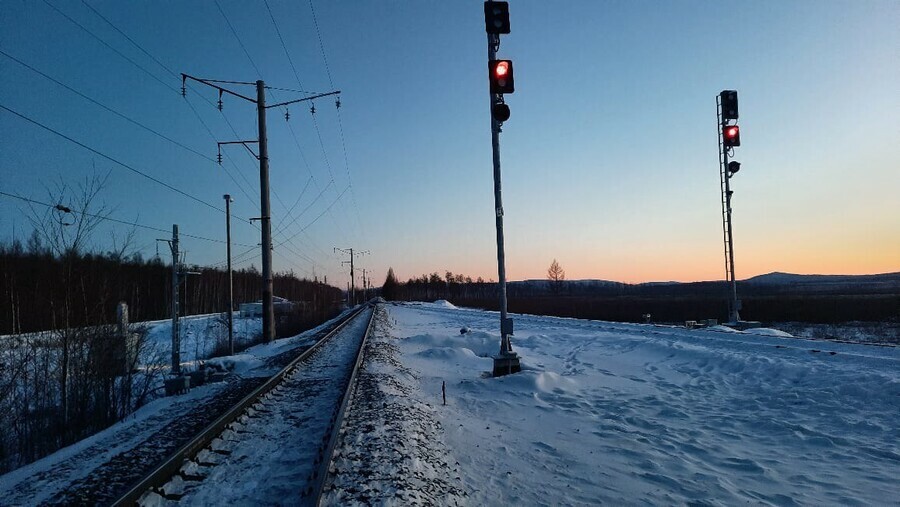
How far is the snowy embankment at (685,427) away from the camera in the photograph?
5359 mm

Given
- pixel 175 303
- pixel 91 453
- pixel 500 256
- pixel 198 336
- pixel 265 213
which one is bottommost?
pixel 198 336

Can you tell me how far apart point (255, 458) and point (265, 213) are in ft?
54.5

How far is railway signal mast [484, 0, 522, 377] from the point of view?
33.6 ft

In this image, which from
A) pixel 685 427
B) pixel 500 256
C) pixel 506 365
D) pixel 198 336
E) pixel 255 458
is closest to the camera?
pixel 255 458

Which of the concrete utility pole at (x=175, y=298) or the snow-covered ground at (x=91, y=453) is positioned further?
the concrete utility pole at (x=175, y=298)

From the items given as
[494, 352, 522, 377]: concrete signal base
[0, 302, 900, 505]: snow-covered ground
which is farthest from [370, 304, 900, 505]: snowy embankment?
[494, 352, 522, 377]: concrete signal base

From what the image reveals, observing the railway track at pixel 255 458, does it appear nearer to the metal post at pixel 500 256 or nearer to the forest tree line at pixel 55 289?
the metal post at pixel 500 256

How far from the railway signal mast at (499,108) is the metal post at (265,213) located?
12570 millimetres

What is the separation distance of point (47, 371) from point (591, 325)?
21.0 meters

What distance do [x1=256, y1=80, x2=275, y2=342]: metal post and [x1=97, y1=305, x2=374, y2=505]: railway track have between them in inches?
464

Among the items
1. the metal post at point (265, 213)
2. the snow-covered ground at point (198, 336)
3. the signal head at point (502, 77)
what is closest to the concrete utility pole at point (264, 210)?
the metal post at point (265, 213)

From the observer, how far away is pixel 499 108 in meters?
Result: 10.9

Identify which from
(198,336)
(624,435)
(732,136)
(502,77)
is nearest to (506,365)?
(624,435)

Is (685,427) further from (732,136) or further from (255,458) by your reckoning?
(732,136)
